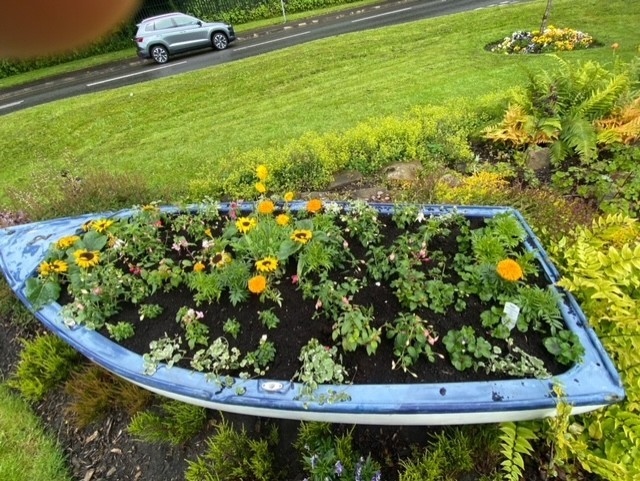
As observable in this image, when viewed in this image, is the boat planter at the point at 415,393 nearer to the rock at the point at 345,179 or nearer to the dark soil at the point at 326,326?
the dark soil at the point at 326,326

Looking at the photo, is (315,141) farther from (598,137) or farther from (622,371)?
(622,371)

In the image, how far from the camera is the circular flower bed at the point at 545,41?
8430 millimetres

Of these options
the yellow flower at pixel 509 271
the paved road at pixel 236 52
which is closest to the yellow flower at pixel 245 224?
the yellow flower at pixel 509 271

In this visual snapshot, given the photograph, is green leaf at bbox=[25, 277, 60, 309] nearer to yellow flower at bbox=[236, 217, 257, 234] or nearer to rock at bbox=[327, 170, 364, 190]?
yellow flower at bbox=[236, 217, 257, 234]

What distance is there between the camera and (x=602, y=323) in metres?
2.37

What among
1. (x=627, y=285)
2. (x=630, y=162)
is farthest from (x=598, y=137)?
(x=627, y=285)

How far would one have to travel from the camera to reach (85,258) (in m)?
2.78

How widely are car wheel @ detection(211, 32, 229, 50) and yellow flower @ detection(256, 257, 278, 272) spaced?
51.0 ft

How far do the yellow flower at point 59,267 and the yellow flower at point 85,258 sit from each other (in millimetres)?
87

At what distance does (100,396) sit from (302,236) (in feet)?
5.84

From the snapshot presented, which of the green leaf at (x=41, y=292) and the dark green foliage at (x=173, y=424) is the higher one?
the green leaf at (x=41, y=292)

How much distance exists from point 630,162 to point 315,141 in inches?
127

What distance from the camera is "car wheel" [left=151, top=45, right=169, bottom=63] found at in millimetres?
15367

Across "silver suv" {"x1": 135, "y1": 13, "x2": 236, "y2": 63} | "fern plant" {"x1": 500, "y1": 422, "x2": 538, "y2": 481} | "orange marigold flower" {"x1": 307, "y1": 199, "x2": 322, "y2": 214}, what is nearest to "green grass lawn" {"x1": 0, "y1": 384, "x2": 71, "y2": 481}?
"orange marigold flower" {"x1": 307, "y1": 199, "x2": 322, "y2": 214}
